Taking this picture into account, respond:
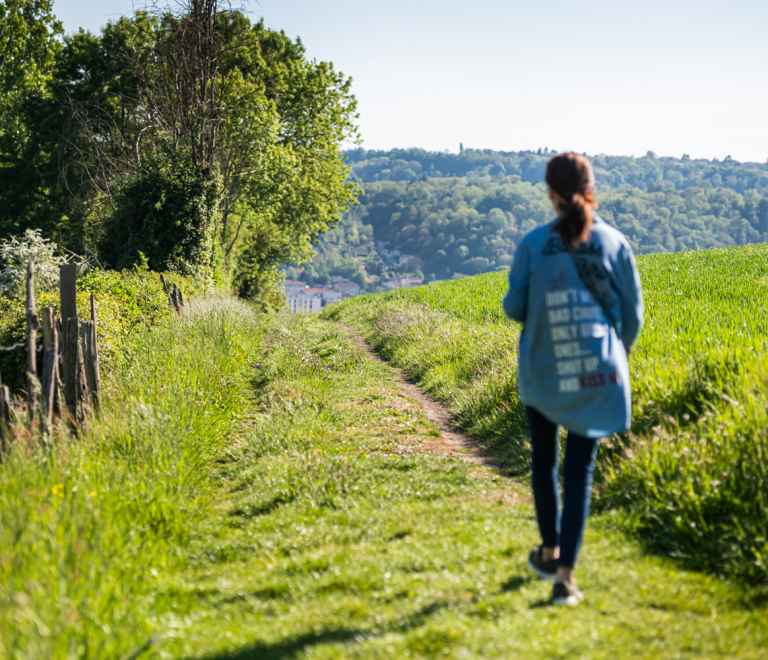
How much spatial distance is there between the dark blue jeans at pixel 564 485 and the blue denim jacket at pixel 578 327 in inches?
5.9

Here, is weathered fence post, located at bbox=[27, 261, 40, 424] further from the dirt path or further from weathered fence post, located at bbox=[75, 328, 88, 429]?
the dirt path

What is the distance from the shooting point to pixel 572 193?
3.07 meters

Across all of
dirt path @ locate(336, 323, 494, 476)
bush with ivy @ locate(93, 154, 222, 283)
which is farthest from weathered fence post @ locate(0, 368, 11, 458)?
bush with ivy @ locate(93, 154, 222, 283)

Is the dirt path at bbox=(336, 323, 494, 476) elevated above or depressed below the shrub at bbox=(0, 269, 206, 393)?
below

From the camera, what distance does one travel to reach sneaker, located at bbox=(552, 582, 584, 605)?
3.05m

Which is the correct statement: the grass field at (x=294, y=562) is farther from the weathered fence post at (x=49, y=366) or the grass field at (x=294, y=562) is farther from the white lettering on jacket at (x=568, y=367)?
the white lettering on jacket at (x=568, y=367)

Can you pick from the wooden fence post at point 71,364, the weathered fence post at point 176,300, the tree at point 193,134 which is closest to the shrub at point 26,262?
the tree at point 193,134

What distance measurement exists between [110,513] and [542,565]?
2.75 meters

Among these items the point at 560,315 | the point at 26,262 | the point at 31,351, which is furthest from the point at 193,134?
the point at 560,315

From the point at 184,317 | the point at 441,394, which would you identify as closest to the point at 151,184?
the point at 184,317

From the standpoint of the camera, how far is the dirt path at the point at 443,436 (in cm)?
657

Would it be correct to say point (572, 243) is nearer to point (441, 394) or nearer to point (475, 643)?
point (475, 643)

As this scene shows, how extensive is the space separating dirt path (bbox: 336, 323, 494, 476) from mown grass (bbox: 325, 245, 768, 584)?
19 centimetres

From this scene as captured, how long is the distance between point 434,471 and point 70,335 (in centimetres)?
382
